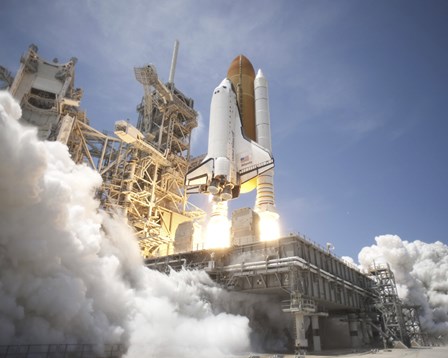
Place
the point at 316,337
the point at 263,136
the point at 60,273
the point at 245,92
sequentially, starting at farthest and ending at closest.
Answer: the point at 245,92 → the point at 263,136 → the point at 316,337 → the point at 60,273

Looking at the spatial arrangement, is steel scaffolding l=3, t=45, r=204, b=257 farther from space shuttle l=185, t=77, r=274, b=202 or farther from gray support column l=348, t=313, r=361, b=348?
gray support column l=348, t=313, r=361, b=348

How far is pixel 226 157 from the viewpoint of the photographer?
27734mm

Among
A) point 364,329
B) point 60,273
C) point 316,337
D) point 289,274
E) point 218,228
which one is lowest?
point 316,337

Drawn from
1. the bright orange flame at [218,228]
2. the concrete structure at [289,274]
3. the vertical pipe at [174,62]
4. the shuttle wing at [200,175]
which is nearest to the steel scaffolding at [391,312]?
the concrete structure at [289,274]

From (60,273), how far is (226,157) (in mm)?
17186

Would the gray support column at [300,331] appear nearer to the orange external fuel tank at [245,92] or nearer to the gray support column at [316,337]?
the gray support column at [316,337]

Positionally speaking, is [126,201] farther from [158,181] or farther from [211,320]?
[211,320]

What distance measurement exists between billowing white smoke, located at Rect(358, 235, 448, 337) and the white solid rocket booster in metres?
25.4

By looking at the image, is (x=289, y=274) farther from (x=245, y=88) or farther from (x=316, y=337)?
(x=245, y=88)

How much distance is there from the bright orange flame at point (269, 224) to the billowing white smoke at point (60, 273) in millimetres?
10373

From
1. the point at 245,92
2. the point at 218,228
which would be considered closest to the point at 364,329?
the point at 218,228

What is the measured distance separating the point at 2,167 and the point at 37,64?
2619 cm

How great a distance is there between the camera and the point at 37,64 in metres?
32.4

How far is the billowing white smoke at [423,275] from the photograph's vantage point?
45.8 meters
